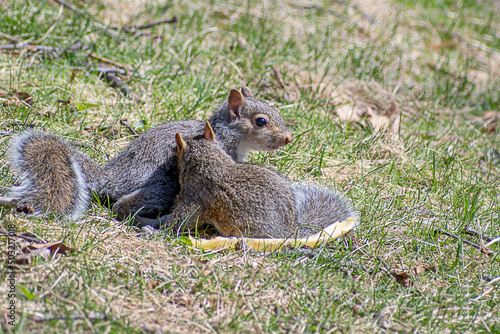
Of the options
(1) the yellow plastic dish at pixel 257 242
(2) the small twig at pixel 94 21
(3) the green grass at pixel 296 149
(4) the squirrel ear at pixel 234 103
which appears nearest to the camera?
(3) the green grass at pixel 296 149

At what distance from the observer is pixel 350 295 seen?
8.82ft

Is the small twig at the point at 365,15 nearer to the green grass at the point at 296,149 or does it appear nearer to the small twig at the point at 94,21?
the green grass at the point at 296,149

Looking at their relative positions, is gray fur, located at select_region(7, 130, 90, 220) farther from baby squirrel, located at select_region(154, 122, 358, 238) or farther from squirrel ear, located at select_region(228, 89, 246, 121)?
squirrel ear, located at select_region(228, 89, 246, 121)

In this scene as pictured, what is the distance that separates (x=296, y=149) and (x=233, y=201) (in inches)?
52.8

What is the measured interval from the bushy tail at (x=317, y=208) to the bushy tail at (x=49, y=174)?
1.36 meters

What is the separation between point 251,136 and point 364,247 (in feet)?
3.98

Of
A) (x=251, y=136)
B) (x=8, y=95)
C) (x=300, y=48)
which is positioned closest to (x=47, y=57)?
(x=8, y=95)

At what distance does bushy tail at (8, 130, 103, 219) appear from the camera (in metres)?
3.08

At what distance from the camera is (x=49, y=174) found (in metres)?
3.16

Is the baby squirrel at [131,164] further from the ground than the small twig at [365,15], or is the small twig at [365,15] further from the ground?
the small twig at [365,15]

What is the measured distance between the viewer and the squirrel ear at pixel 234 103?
12.9 ft

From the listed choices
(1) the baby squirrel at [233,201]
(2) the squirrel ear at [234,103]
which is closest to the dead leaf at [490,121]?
(1) the baby squirrel at [233,201]

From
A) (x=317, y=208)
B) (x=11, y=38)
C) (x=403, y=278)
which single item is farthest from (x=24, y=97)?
(x=403, y=278)

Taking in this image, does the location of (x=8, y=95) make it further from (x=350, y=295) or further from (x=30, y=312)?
(x=350, y=295)
